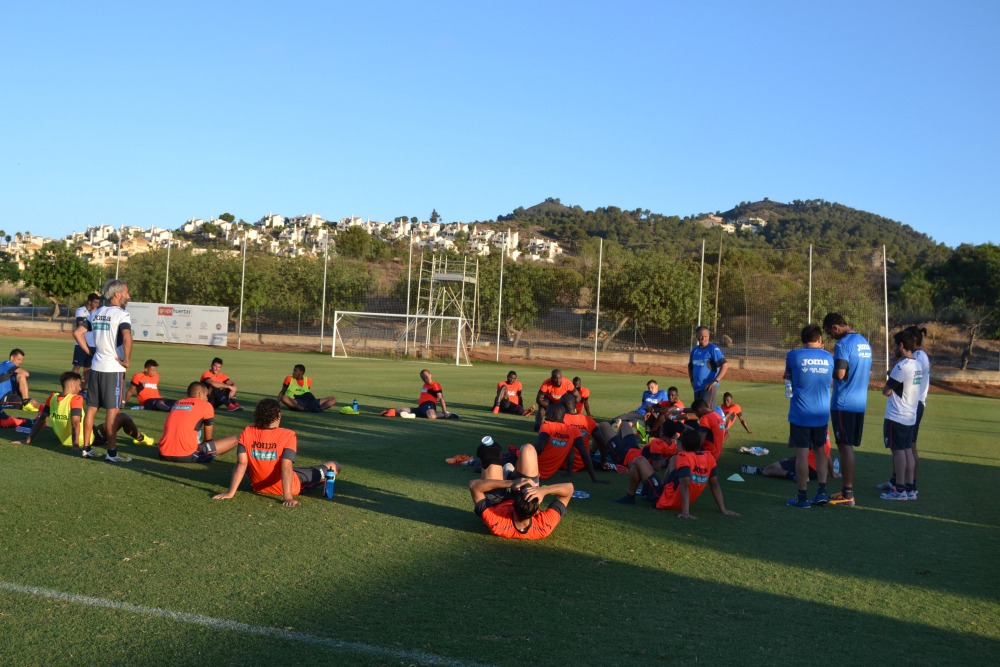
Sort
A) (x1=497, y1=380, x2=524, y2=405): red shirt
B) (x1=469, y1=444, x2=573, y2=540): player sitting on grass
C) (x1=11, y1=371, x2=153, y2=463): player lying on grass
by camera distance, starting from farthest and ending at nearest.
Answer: (x1=497, y1=380, x2=524, y2=405): red shirt, (x1=11, y1=371, x2=153, y2=463): player lying on grass, (x1=469, y1=444, x2=573, y2=540): player sitting on grass

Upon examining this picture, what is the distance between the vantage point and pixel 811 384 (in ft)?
29.8

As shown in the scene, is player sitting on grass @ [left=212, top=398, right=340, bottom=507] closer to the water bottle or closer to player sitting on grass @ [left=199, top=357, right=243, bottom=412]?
the water bottle

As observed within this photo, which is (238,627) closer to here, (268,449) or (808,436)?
(268,449)

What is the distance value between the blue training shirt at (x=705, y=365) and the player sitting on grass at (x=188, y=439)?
662 centimetres

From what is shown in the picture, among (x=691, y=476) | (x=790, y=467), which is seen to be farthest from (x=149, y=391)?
(x=790, y=467)

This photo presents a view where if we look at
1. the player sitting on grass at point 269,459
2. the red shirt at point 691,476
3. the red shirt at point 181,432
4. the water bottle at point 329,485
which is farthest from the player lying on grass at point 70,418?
the red shirt at point 691,476

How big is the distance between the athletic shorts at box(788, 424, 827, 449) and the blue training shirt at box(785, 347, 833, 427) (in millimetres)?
70

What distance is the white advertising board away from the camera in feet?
160

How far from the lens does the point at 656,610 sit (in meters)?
5.33

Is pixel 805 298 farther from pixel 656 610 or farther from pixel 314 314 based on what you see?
pixel 656 610

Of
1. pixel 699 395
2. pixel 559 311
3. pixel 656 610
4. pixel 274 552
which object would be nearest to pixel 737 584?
pixel 656 610

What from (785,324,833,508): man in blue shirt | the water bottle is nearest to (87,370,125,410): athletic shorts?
the water bottle

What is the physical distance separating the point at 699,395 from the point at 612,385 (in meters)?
17.9

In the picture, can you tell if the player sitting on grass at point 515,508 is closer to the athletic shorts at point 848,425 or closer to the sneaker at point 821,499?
the sneaker at point 821,499
